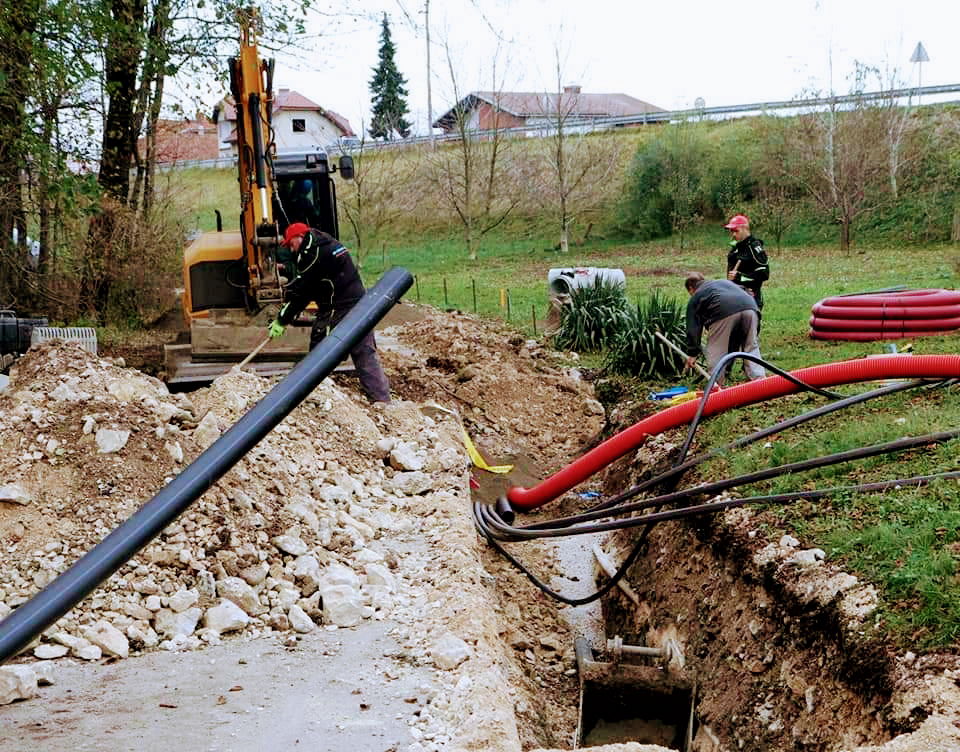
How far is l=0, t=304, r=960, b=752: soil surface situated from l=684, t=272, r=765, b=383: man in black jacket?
59.8 inches

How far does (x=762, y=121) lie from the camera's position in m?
34.2

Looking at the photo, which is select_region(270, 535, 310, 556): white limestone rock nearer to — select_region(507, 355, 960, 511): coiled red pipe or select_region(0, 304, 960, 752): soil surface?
select_region(0, 304, 960, 752): soil surface

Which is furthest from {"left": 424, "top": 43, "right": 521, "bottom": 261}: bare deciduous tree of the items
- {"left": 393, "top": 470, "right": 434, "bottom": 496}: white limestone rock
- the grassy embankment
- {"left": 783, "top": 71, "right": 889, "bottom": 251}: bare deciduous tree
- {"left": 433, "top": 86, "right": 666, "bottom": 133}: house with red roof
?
{"left": 393, "top": 470, "right": 434, "bottom": 496}: white limestone rock

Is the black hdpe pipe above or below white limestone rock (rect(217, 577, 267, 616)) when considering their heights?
above

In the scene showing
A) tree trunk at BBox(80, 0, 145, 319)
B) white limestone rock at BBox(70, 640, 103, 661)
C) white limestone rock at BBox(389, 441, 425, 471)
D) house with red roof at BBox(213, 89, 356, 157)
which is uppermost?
house with red roof at BBox(213, 89, 356, 157)

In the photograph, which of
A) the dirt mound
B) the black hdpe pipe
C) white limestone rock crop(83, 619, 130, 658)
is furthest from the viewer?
the dirt mound

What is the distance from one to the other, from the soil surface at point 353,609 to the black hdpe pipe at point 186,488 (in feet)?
5.32

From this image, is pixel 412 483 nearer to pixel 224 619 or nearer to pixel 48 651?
pixel 224 619

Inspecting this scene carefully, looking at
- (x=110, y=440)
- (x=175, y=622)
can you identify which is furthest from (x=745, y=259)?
(x=175, y=622)

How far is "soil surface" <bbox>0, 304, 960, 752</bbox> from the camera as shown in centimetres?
418

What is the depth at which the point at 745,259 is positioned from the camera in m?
10.1

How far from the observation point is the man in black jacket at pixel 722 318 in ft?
29.3

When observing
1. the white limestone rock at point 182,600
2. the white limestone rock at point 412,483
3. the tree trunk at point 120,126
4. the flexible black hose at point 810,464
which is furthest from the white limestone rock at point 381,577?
the tree trunk at point 120,126

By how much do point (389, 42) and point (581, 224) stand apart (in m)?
31.1
